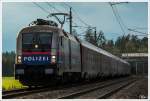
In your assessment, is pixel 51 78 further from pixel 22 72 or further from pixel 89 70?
pixel 89 70

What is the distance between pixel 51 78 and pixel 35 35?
181cm

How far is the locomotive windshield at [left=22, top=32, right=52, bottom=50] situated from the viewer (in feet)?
59.5

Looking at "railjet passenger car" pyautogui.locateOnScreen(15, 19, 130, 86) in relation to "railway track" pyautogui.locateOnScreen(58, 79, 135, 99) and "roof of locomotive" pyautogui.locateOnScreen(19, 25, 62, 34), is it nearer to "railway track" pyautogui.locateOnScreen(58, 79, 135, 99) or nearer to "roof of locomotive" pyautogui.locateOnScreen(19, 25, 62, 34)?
"roof of locomotive" pyautogui.locateOnScreen(19, 25, 62, 34)

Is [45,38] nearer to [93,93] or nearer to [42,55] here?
[42,55]

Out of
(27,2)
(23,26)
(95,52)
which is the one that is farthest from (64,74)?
(95,52)

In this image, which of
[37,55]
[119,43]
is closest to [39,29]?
[37,55]

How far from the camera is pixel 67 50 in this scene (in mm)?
20281

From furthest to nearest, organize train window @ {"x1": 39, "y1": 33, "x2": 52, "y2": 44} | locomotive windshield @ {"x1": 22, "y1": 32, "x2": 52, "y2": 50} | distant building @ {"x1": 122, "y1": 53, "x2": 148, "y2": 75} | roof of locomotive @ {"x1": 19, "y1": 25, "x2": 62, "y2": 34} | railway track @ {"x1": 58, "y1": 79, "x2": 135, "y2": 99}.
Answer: distant building @ {"x1": 122, "y1": 53, "x2": 148, "y2": 75}
roof of locomotive @ {"x1": 19, "y1": 25, "x2": 62, "y2": 34}
train window @ {"x1": 39, "y1": 33, "x2": 52, "y2": 44}
locomotive windshield @ {"x1": 22, "y1": 32, "x2": 52, "y2": 50}
railway track @ {"x1": 58, "y1": 79, "x2": 135, "y2": 99}

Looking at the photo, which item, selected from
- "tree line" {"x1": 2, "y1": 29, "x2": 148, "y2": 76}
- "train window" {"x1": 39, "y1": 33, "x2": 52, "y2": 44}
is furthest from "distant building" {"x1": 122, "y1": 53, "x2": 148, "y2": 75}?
"train window" {"x1": 39, "y1": 33, "x2": 52, "y2": 44}

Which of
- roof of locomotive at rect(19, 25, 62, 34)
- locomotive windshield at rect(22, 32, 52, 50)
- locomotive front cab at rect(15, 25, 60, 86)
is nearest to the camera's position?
locomotive front cab at rect(15, 25, 60, 86)

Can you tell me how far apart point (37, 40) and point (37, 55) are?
0.86 m

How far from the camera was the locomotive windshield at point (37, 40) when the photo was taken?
18.1 meters

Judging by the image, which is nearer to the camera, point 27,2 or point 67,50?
point 27,2

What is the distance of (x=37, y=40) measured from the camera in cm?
1841
